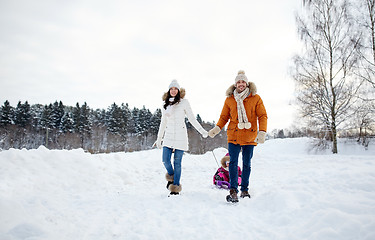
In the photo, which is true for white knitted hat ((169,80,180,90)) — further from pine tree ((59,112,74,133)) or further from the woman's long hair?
pine tree ((59,112,74,133))

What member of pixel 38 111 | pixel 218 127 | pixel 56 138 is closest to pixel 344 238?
pixel 218 127

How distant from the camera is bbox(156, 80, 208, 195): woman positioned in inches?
146

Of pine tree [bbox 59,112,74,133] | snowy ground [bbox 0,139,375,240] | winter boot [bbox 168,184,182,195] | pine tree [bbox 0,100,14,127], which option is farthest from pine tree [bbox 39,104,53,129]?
winter boot [bbox 168,184,182,195]

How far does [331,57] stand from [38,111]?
218ft

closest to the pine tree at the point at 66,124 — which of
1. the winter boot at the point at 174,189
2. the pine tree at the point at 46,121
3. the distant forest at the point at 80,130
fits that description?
the distant forest at the point at 80,130

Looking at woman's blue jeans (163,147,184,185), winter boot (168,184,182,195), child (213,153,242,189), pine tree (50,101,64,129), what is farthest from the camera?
pine tree (50,101,64,129)

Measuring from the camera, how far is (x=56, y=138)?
155 feet

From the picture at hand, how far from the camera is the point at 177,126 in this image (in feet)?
12.5

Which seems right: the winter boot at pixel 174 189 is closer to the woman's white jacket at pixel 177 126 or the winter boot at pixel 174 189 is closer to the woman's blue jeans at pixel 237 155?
the woman's white jacket at pixel 177 126

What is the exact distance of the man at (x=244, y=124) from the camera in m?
3.15

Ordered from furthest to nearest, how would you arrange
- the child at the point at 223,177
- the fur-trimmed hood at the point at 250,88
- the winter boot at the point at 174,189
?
the child at the point at 223,177, the winter boot at the point at 174,189, the fur-trimmed hood at the point at 250,88

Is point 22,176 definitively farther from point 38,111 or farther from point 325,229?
point 38,111

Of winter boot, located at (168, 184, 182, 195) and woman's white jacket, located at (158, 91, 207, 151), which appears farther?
woman's white jacket, located at (158, 91, 207, 151)

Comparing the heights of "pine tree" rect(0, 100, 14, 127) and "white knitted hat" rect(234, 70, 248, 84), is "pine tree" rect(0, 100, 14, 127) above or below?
above
